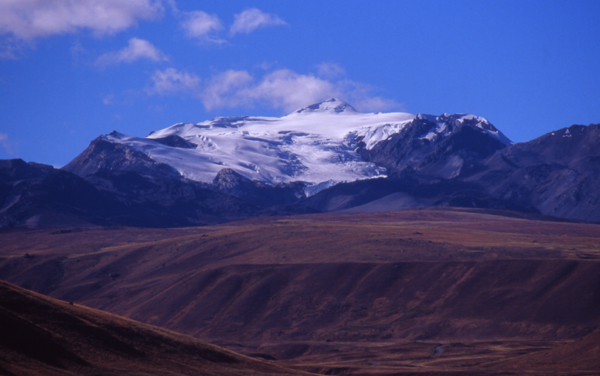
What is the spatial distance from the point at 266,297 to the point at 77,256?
39692mm

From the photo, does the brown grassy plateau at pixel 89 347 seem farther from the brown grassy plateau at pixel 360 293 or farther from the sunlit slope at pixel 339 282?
the sunlit slope at pixel 339 282

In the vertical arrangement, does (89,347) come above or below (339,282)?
below

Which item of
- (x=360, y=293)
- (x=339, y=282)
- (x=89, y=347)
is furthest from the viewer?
(x=339, y=282)

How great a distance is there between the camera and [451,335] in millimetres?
67000

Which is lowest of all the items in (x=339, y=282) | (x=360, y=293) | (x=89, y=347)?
(x=89, y=347)

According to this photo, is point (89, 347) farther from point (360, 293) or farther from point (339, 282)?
point (339, 282)

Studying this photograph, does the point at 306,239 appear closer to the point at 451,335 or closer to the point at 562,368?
the point at 451,335

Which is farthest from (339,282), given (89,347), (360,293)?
(89,347)

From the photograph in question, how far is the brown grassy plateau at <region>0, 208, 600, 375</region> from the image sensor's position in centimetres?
5875

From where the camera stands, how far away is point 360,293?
77438 mm

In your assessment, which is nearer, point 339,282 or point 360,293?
point 360,293

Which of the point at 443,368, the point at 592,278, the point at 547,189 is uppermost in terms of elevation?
the point at 547,189

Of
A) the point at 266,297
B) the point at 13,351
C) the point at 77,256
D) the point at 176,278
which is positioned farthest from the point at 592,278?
the point at 77,256

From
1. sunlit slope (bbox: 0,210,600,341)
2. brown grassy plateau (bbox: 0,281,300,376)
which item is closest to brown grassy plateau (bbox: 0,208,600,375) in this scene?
sunlit slope (bbox: 0,210,600,341)
